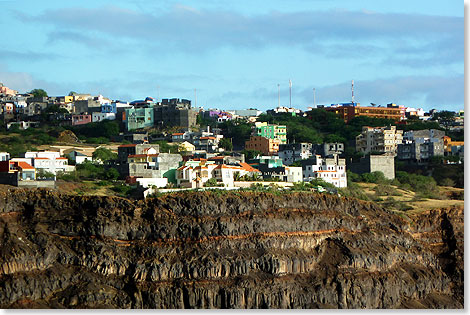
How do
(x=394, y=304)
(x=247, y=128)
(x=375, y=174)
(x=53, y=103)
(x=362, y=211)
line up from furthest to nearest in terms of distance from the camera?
(x=53, y=103)
(x=247, y=128)
(x=375, y=174)
(x=362, y=211)
(x=394, y=304)

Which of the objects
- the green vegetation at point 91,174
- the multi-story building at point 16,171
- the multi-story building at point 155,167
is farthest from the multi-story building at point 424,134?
the multi-story building at point 16,171

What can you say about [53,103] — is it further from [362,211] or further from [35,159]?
[362,211]

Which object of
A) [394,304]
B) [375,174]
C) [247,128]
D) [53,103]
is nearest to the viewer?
[394,304]

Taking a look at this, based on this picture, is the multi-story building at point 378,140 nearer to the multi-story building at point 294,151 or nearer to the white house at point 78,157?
the multi-story building at point 294,151

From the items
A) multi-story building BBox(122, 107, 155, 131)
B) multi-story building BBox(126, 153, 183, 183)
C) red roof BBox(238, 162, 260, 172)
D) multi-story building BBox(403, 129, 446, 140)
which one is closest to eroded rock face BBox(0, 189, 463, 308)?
multi-story building BBox(126, 153, 183, 183)

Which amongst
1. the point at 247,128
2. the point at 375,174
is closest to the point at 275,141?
the point at 247,128

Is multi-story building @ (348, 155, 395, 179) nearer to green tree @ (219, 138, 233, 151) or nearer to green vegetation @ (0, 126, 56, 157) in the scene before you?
green tree @ (219, 138, 233, 151)

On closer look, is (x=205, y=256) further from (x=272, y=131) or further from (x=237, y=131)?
(x=237, y=131)

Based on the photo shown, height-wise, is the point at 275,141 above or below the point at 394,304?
above
